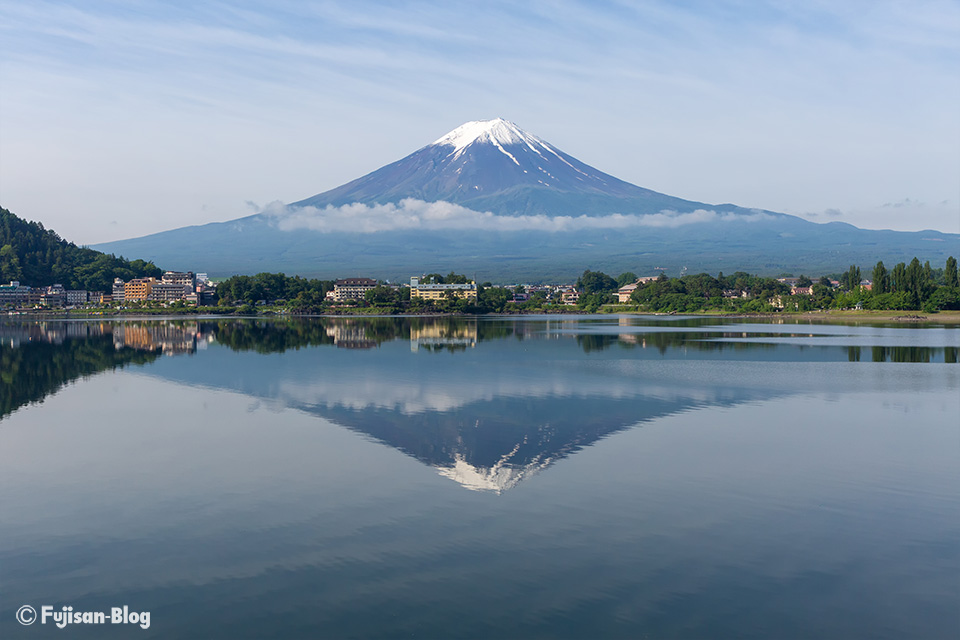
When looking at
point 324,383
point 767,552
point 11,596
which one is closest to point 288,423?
point 324,383

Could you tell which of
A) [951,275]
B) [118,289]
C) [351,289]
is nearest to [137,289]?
[118,289]

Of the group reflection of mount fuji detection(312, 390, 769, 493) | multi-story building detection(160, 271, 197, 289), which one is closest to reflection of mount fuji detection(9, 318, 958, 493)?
reflection of mount fuji detection(312, 390, 769, 493)

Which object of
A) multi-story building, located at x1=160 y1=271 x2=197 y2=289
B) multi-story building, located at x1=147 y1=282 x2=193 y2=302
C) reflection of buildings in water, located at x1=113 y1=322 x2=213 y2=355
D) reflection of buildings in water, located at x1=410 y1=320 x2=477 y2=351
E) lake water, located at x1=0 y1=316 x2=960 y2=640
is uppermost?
multi-story building, located at x1=160 y1=271 x2=197 y2=289

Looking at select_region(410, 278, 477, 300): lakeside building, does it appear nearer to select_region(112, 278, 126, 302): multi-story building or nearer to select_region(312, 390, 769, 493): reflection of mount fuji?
select_region(112, 278, 126, 302): multi-story building

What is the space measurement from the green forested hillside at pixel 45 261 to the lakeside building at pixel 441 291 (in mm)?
46306

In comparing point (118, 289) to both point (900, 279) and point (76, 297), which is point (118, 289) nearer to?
point (76, 297)

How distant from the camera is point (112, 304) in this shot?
4387 inches

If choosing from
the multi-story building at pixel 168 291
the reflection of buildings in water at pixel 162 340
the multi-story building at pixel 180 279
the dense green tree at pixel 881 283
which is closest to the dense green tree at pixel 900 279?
the dense green tree at pixel 881 283

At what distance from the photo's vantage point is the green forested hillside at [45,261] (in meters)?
110

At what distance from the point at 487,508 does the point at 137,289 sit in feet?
379

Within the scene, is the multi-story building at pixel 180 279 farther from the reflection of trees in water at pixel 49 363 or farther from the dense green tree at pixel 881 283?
the dense green tree at pixel 881 283

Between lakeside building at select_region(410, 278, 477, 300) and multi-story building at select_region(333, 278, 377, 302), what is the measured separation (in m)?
6.54

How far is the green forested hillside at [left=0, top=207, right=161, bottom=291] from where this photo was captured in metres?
110

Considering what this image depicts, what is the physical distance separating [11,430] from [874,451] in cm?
1614
